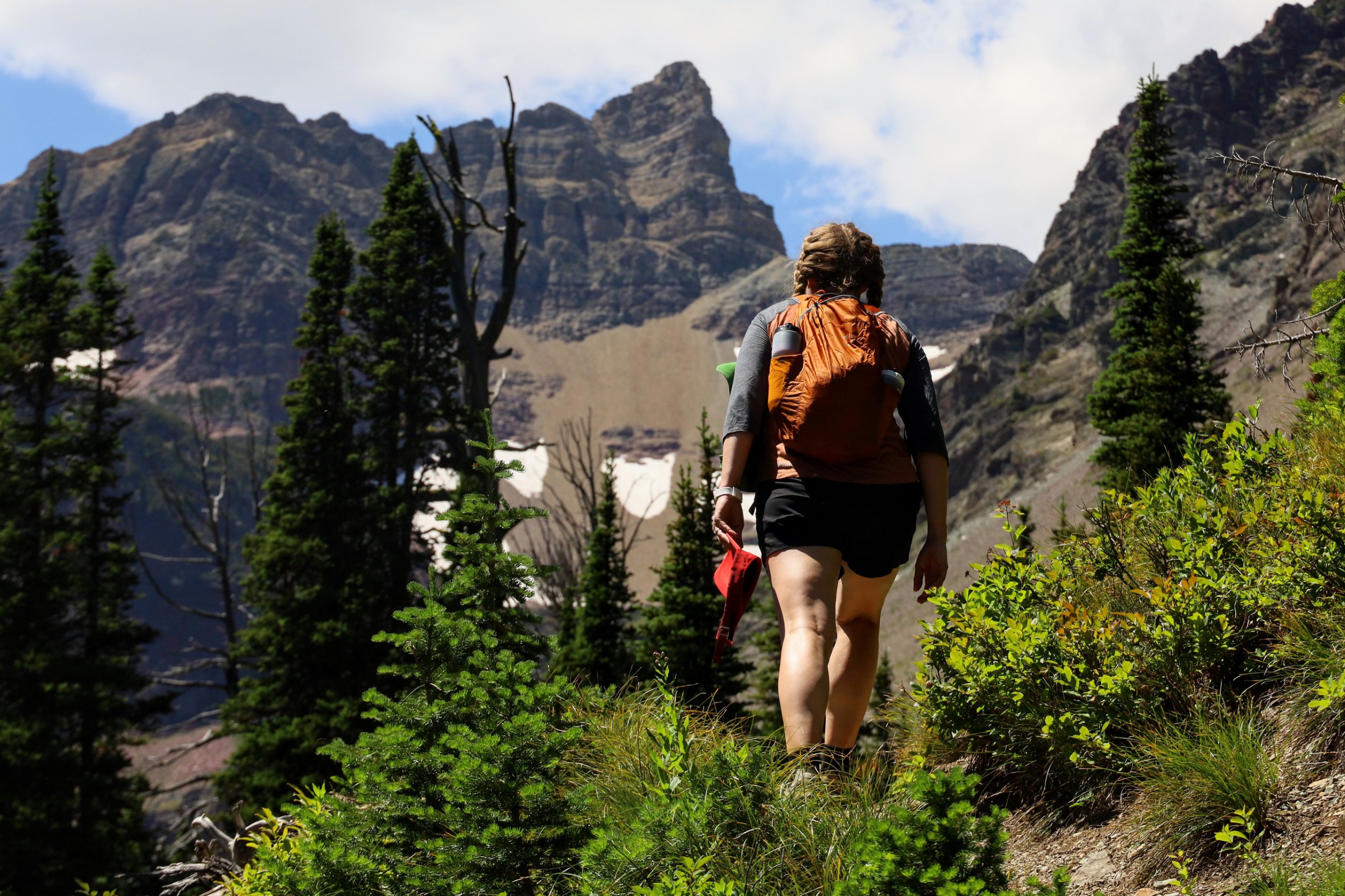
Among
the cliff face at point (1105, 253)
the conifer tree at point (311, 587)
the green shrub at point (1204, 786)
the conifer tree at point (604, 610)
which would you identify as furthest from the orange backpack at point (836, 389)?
the cliff face at point (1105, 253)

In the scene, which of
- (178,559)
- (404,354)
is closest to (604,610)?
(404,354)

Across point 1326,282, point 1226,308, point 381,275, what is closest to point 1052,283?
point 1226,308

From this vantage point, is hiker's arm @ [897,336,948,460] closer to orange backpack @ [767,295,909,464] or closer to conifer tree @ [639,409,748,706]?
orange backpack @ [767,295,909,464]

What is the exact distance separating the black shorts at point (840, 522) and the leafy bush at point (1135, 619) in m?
0.73

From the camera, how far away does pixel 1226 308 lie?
7844cm

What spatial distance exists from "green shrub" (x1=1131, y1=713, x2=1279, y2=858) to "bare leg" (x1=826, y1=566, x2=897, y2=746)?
2.93 feet

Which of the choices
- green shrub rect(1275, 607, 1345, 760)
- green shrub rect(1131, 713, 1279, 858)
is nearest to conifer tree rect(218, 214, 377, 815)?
green shrub rect(1131, 713, 1279, 858)

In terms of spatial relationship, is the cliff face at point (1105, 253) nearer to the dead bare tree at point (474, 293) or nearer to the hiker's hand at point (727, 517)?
the dead bare tree at point (474, 293)

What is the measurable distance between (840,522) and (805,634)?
1.27 feet

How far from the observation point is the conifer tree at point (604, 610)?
16.0 meters

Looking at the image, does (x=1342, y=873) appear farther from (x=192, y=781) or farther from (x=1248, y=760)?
(x=192, y=781)

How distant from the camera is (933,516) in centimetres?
354

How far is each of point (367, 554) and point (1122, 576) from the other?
70.8 feet

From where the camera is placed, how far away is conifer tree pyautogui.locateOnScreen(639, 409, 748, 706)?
15.0m
